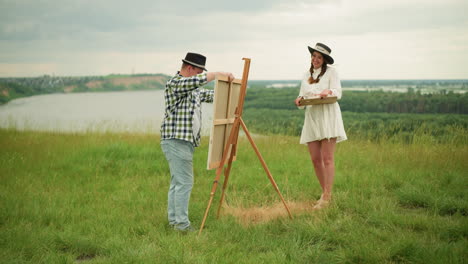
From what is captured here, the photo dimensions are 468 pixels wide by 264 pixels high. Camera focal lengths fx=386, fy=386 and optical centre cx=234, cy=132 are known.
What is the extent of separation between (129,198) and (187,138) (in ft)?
6.79

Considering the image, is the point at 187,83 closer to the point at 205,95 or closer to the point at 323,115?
the point at 205,95

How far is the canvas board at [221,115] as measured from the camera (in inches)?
158

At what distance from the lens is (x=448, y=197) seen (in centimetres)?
543

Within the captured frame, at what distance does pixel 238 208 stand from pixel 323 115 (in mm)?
1710

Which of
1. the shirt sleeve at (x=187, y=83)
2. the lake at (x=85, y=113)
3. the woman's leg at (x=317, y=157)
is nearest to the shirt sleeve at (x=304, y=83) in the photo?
the woman's leg at (x=317, y=157)

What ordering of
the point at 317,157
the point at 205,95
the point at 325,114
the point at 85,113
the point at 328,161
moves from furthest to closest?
the point at 85,113 < the point at 317,157 < the point at 328,161 < the point at 325,114 < the point at 205,95

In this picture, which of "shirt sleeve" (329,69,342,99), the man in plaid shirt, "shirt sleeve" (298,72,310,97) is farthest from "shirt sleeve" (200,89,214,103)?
"shirt sleeve" (329,69,342,99)

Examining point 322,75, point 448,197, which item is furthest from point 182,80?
point 448,197

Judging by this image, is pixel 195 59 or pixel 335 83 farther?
pixel 335 83

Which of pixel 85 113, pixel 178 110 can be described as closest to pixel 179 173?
pixel 178 110

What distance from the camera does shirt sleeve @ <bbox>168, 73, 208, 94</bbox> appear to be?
13.0ft

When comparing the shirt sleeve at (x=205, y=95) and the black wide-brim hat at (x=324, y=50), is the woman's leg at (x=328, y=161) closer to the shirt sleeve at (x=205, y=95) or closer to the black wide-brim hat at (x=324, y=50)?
the black wide-brim hat at (x=324, y=50)

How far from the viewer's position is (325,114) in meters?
5.19

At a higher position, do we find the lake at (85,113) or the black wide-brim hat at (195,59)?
the black wide-brim hat at (195,59)
